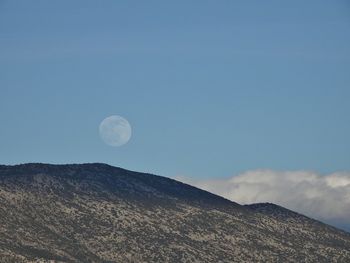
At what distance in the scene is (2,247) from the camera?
199750 millimetres

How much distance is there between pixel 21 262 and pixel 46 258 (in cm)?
964

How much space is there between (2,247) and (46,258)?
8.61m

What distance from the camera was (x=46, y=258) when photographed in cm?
19962

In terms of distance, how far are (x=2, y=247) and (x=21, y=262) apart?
10.5 metres
